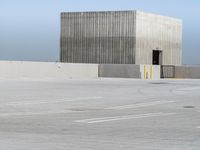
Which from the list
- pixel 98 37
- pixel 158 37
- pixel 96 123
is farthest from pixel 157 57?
pixel 96 123

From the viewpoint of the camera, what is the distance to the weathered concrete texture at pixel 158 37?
68562mm

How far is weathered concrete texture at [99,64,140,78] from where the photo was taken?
2261 inches

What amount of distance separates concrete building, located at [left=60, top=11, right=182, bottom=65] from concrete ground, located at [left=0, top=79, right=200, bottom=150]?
139 feet

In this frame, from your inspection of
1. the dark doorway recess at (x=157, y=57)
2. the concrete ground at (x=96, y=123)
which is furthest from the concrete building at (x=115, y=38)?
the concrete ground at (x=96, y=123)

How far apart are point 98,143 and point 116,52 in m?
58.3

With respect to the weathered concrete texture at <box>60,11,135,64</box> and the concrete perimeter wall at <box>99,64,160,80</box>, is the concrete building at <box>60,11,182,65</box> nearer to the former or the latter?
the weathered concrete texture at <box>60,11,135,64</box>

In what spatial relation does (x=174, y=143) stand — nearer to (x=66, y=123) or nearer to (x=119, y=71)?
(x=66, y=123)

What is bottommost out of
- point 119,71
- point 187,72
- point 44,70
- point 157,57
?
point 187,72

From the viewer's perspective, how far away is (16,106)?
2091 centimetres

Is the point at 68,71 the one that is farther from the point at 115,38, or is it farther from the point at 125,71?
the point at 115,38

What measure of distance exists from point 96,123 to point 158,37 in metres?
57.4

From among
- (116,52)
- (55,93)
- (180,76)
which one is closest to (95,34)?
(116,52)

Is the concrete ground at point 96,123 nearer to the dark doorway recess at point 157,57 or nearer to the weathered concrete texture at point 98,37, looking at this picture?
the weathered concrete texture at point 98,37

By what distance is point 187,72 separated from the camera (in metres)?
64.4
